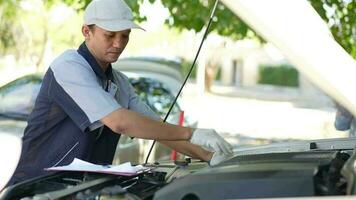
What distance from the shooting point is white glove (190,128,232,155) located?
3.01 meters

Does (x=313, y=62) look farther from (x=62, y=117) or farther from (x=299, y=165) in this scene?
(x=62, y=117)

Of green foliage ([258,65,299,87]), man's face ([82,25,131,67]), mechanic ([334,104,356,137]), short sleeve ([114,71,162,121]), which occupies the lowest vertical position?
green foliage ([258,65,299,87])

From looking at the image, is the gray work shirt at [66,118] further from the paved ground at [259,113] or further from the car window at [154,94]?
the paved ground at [259,113]

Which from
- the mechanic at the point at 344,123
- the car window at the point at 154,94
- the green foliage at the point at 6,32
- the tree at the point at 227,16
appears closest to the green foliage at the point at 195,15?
the tree at the point at 227,16

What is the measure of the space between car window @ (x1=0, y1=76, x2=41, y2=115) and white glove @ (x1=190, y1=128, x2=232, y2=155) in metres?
4.06

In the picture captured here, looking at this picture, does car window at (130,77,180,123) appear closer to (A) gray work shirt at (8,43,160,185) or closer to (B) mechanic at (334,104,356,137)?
(B) mechanic at (334,104,356,137)

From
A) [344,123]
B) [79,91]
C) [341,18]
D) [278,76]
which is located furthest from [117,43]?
[278,76]

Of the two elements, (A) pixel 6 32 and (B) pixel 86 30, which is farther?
(A) pixel 6 32

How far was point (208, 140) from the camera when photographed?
3.01 metres

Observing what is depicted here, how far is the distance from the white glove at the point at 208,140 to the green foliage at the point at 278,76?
92.3 feet

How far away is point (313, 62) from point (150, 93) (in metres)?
5.77

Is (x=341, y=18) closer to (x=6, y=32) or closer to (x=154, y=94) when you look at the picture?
(x=154, y=94)

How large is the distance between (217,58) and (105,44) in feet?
76.7

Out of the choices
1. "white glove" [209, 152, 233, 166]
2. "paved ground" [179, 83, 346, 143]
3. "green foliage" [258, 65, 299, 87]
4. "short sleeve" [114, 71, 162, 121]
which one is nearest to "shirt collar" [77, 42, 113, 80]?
"short sleeve" [114, 71, 162, 121]
